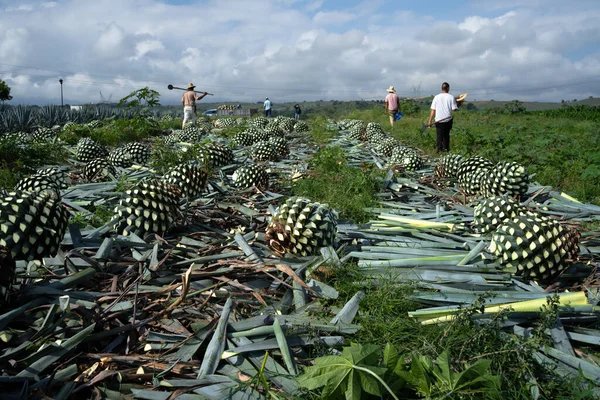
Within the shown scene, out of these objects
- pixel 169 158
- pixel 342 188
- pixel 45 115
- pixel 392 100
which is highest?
pixel 392 100

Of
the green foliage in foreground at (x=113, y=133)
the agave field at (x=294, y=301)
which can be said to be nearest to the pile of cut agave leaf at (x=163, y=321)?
the agave field at (x=294, y=301)

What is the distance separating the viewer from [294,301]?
2555 millimetres

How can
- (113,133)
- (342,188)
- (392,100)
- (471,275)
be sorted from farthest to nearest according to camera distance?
(392,100), (113,133), (342,188), (471,275)

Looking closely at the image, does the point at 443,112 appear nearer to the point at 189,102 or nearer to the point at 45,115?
the point at 189,102

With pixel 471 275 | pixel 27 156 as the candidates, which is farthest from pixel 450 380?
pixel 27 156

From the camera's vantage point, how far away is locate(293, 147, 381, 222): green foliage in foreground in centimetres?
463

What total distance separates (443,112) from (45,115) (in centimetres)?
1597

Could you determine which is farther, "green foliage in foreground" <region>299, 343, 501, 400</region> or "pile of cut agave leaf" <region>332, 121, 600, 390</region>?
"pile of cut agave leaf" <region>332, 121, 600, 390</region>

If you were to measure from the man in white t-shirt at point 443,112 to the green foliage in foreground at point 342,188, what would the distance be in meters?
4.90

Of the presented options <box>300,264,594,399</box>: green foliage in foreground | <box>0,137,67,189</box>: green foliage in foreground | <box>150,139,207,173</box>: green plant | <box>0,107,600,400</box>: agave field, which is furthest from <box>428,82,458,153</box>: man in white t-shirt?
<box>0,137,67,189</box>: green foliage in foreground

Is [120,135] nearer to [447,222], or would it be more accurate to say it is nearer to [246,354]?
[447,222]

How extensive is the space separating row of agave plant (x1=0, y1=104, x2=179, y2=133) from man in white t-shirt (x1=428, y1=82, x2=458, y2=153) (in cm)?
757

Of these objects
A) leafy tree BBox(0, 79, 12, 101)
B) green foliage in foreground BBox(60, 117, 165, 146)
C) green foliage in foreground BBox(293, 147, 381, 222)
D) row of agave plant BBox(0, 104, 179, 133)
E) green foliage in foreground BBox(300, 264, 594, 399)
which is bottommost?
green foliage in foreground BBox(300, 264, 594, 399)

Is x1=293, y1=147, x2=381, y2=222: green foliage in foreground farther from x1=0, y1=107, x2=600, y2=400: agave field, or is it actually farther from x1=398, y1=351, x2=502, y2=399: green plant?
x1=398, y1=351, x2=502, y2=399: green plant
